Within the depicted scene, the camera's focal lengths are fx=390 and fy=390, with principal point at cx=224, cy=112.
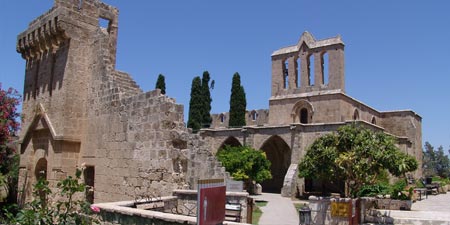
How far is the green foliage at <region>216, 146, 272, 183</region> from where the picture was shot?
67.3 feet

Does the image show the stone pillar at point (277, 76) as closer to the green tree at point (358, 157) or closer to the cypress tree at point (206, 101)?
the cypress tree at point (206, 101)

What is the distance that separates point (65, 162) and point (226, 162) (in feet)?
34.6

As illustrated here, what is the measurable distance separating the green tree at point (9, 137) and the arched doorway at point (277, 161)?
55.3 ft

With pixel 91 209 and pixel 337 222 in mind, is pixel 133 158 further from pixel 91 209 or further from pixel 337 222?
pixel 337 222

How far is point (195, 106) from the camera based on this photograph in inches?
1364

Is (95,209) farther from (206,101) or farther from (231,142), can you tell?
(206,101)

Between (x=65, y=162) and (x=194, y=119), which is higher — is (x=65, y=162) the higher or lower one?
the lower one

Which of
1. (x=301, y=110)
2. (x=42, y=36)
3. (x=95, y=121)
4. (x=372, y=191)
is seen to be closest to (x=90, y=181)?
(x=95, y=121)

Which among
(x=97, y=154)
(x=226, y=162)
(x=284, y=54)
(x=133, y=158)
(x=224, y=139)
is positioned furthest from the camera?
(x=284, y=54)

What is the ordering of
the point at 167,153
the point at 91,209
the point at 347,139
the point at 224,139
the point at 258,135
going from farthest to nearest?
1. the point at 224,139
2. the point at 258,135
3. the point at 347,139
4. the point at 167,153
5. the point at 91,209

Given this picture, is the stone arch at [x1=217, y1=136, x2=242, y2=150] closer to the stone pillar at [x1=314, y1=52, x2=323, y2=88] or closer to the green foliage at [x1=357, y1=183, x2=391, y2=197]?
the stone pillar at [x1=314, y1=52, x2=323, y2=88]

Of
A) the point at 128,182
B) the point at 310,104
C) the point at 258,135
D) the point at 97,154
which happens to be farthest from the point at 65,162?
the point at 310,104

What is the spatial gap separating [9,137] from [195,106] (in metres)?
20.5

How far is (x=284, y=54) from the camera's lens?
30.7 metres
